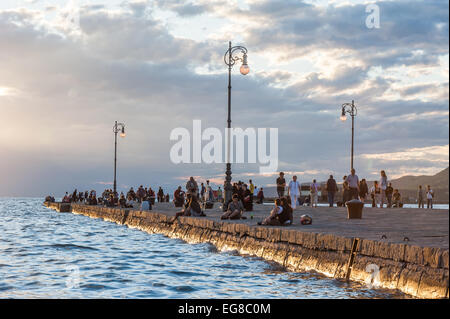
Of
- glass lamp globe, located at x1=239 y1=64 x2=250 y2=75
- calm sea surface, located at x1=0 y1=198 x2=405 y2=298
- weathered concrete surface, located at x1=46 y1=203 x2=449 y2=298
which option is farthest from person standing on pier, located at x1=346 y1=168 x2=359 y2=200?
calm sea surface, located at x1=0 y1=198 x2=405 y2=298

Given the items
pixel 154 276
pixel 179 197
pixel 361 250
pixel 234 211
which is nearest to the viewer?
pixel 361 250

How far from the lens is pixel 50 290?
9977 mm

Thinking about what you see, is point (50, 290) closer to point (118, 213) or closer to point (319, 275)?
point (319, 275)

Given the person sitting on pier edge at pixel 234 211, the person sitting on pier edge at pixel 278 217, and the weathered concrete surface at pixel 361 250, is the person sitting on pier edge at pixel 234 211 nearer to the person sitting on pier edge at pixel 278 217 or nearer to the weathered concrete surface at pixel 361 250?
the weathered concrete surface at pixel 361 250

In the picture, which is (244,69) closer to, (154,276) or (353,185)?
(353,185)

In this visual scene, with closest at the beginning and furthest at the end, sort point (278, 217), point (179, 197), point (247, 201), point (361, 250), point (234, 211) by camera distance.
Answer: point (361, 250)
point (278, 217)
point (234, 211)
point (247, 201)
point (179, 197)

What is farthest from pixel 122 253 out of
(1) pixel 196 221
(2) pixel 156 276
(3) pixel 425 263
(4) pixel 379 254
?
(3) pixel 425 263

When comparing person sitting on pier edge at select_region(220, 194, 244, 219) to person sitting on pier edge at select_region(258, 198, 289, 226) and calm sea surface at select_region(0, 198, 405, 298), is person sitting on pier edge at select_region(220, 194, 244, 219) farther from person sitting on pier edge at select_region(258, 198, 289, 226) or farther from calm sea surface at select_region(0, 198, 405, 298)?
person sitting on pier edge at select_region(258, 198, 289, 226)

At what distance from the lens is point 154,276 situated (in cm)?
1203

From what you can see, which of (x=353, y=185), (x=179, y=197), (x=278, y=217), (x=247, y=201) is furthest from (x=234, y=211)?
→ (x=179, y=197)

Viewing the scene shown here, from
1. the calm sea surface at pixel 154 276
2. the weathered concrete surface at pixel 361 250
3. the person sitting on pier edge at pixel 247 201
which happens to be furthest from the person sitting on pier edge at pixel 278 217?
the person sitting on pier edge at pixel 247 201

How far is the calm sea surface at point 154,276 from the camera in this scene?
9695mm

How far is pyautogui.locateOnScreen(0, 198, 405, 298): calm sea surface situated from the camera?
9.70 m
